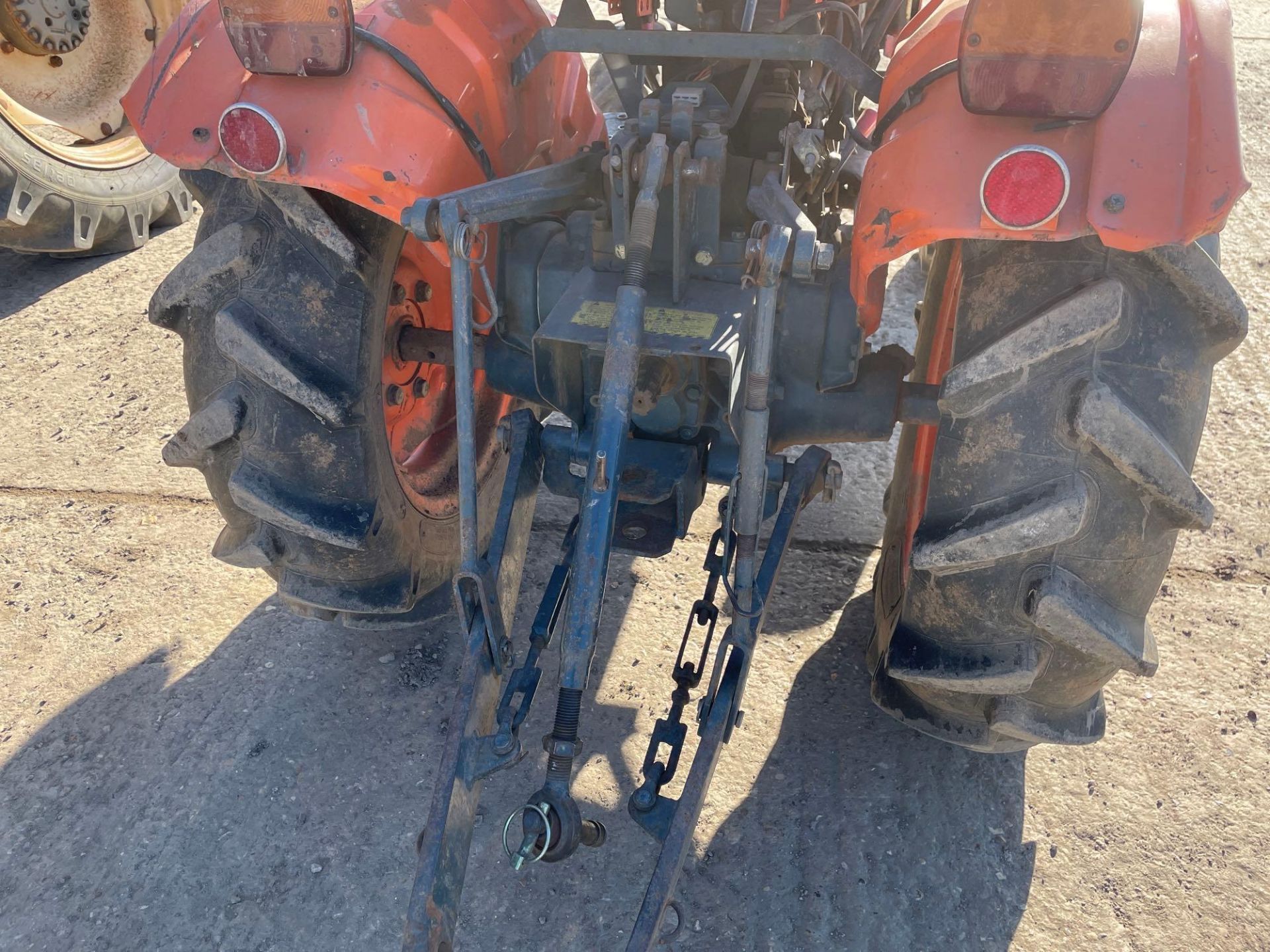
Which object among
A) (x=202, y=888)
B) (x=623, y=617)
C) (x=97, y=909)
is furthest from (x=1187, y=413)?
(x=97, y=909)

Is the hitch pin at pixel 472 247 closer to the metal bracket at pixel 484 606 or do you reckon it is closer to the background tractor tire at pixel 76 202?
the metal bracket at pixel 484 606

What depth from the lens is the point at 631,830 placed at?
7.07 feet

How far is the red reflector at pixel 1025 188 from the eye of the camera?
1.49m

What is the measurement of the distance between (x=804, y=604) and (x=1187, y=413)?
118 cm

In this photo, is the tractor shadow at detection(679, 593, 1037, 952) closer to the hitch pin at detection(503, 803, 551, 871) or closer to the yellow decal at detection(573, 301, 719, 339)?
the hitch pin at detection(503, 803, 551, 871)

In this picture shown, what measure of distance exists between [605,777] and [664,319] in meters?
1.03

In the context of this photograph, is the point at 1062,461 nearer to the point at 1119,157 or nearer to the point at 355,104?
the point at 1119,157

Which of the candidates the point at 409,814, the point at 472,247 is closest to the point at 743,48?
the point at 472,247

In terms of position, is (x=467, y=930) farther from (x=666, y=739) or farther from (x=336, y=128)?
(x=336, y=128)

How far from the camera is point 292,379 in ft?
6.09

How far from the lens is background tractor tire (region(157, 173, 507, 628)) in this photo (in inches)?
73.7

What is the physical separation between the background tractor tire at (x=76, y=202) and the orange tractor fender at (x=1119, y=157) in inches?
129

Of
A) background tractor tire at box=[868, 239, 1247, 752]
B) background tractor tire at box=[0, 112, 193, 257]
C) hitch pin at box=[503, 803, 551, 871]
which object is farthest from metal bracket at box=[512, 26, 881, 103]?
background tractor tire at box=[0, 112, 193, 257]

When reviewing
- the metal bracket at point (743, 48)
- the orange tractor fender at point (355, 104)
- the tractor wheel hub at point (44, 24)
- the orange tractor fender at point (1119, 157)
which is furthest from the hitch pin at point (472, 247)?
the tractor wheel hub at point (44, 24)
